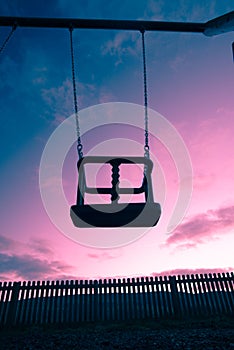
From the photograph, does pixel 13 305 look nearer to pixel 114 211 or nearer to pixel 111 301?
pixel 111 301

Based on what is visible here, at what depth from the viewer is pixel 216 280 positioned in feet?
27.4

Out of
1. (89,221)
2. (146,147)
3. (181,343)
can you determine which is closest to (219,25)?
(146,147)

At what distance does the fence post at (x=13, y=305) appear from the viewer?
7.23m

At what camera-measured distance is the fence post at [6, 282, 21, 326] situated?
723 centimetres

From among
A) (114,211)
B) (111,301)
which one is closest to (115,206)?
(114,211)

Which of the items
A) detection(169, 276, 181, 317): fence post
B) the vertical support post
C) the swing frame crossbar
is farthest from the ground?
the swing frame crossbar

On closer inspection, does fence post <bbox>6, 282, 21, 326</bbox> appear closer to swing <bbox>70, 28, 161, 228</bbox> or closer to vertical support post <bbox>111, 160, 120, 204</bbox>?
swing <bbox>70, 28, 161, 228</bbox>

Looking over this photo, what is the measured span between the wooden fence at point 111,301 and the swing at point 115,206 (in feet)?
18.7

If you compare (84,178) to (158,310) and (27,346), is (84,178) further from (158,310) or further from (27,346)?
(158,310)

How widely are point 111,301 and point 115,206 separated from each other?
19.9 ft

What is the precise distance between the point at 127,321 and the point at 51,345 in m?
3.43

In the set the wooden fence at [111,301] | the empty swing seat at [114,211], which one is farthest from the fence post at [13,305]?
the empty swing seat at [114,211]

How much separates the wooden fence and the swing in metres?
5.71

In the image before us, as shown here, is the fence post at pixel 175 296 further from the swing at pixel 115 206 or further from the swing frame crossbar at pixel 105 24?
the swing frame crossbar at pixel 105 24
